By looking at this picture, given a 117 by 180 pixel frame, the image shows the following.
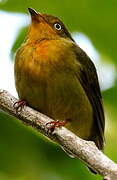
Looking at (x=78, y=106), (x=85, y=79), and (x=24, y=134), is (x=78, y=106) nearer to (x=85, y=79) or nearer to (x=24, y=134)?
(x=85, y=79)

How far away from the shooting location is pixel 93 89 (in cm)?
549

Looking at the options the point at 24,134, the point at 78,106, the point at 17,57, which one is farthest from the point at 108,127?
the point at 17,57

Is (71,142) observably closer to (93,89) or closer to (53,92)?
(53,92)

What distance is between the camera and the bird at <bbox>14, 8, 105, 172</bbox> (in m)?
4.93

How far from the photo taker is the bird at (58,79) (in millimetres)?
4934

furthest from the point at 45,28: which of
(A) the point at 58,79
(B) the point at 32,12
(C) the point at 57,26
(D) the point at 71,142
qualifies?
(D) the point at 71,142

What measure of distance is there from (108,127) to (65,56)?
3.09 feet

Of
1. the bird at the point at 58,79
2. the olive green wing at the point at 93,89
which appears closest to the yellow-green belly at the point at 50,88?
the bird at the point at 58,79

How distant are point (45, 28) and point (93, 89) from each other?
0.85 m

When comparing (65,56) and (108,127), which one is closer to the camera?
(108,127)

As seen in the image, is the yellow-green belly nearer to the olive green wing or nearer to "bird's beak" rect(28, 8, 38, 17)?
the olive green wing

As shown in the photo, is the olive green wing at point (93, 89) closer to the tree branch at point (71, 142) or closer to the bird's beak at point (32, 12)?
the bird's beak at point (32, 12)

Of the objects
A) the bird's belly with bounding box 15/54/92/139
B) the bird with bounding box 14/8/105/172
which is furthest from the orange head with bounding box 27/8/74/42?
the bird's belly with bounding box 15/54/92/139

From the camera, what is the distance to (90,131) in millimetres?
5566
